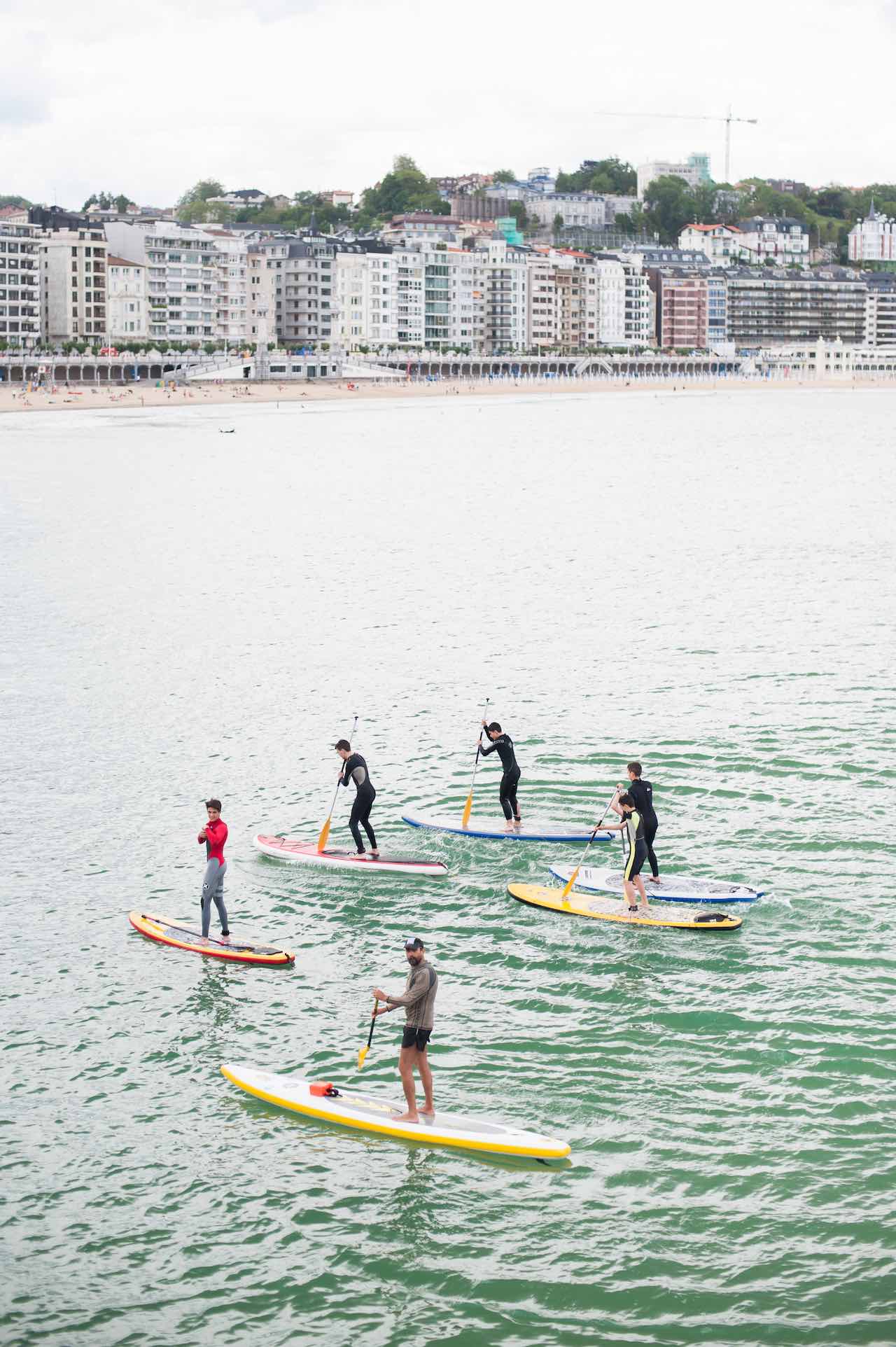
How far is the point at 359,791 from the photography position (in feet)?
84.7

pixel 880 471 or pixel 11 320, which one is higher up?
pixel 11 320

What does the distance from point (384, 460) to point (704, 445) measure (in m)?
33.7

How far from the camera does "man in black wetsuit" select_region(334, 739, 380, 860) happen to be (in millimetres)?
25281

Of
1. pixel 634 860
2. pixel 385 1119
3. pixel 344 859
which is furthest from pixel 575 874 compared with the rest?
pixel 385 1119

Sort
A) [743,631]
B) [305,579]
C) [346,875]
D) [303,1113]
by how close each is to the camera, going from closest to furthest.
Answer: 1. [303,1113]
2. [346,875]
3. [743,631]
4. [305,579]

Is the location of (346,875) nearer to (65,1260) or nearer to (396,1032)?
(396,1032)

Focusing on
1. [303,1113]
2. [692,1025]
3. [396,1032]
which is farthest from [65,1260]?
[692,1025]

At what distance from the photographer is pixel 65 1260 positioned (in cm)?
1585

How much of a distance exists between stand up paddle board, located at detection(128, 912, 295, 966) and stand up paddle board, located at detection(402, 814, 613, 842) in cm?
560

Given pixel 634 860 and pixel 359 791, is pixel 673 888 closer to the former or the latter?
pixel 634 860

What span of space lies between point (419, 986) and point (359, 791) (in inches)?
352

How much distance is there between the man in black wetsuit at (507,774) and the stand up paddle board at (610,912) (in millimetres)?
2798

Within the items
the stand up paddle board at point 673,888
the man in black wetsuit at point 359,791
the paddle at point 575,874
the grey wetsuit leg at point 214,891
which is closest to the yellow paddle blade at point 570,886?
the paddle at point 575,874

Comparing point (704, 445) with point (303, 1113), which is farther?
point (704, 445)
